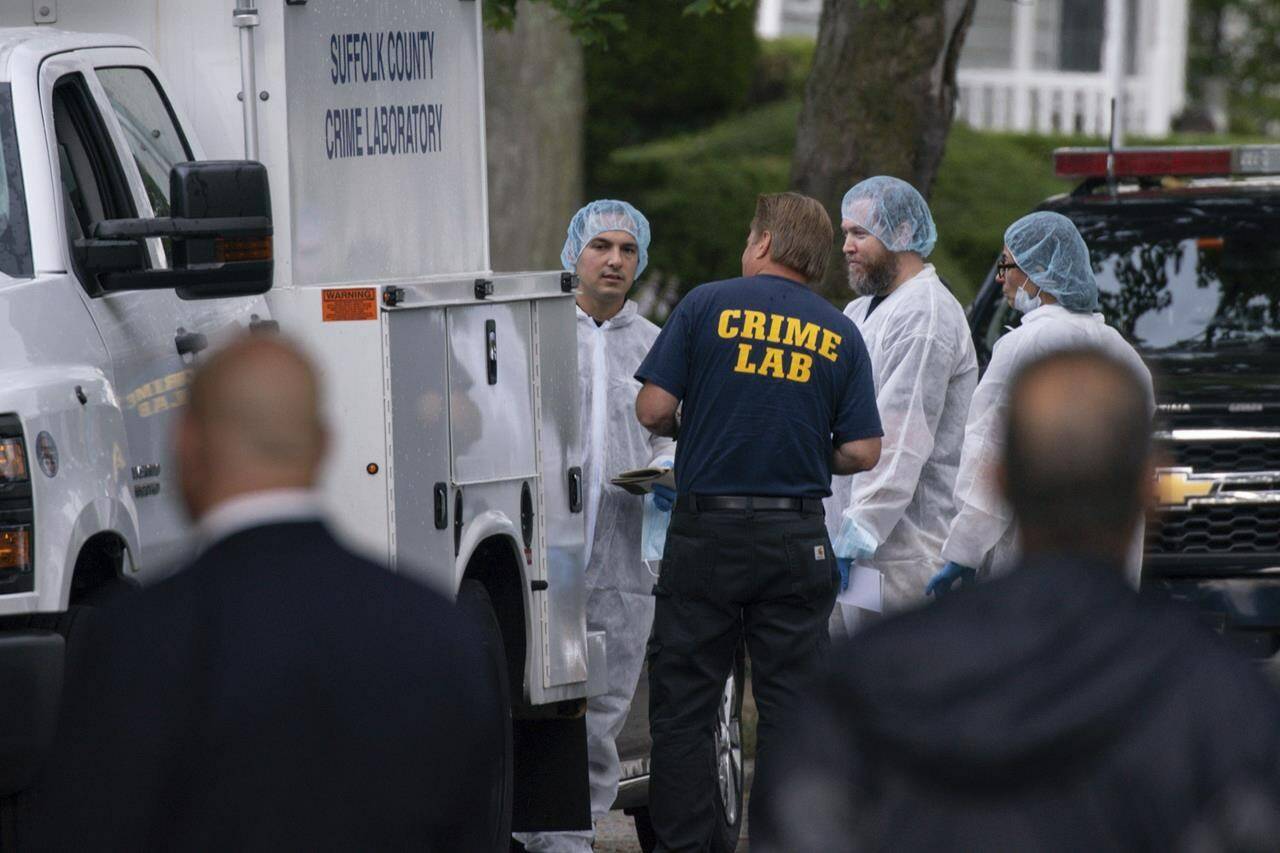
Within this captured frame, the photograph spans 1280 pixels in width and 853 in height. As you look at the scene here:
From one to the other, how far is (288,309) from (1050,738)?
3.98 meters

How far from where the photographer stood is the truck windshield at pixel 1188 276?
923 centimetres

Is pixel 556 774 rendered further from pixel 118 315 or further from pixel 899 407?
pixel 118 315

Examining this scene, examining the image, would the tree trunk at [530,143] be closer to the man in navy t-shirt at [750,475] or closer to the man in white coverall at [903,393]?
the man in white coverall at [903,393]

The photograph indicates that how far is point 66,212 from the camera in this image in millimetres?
5453

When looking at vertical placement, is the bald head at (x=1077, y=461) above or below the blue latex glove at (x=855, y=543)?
above

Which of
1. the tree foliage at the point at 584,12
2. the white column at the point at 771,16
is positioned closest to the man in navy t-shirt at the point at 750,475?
the tree foliage at the point at 584,12

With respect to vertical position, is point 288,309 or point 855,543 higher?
point 288,309

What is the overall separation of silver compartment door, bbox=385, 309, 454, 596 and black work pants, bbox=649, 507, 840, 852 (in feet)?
2.32

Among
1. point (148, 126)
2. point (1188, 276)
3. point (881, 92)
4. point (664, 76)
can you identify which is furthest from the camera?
point (664, 76)

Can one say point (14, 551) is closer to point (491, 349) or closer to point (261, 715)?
point (491, 349)

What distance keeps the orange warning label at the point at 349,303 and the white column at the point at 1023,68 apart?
22.2m

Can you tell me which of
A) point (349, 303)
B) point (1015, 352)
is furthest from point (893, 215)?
point (349, 303)

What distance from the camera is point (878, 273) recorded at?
7488 mm

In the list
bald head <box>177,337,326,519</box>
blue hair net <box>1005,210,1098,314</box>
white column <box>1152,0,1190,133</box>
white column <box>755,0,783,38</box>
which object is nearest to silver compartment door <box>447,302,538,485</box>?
blue hair net <box>1005,210,1098,314</box>
